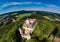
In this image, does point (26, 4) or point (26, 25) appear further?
point (26, 4)

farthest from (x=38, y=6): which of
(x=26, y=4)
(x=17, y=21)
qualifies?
(x=17, y=21)

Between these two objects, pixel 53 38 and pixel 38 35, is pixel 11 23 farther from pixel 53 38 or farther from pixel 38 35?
pixel 53 38

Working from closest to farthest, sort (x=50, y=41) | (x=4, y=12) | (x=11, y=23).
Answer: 1. (x=50, y=41)
2. (x=11, y=23)
3. (x=4, y=12)

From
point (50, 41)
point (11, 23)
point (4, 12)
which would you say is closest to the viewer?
point (50, 41)
